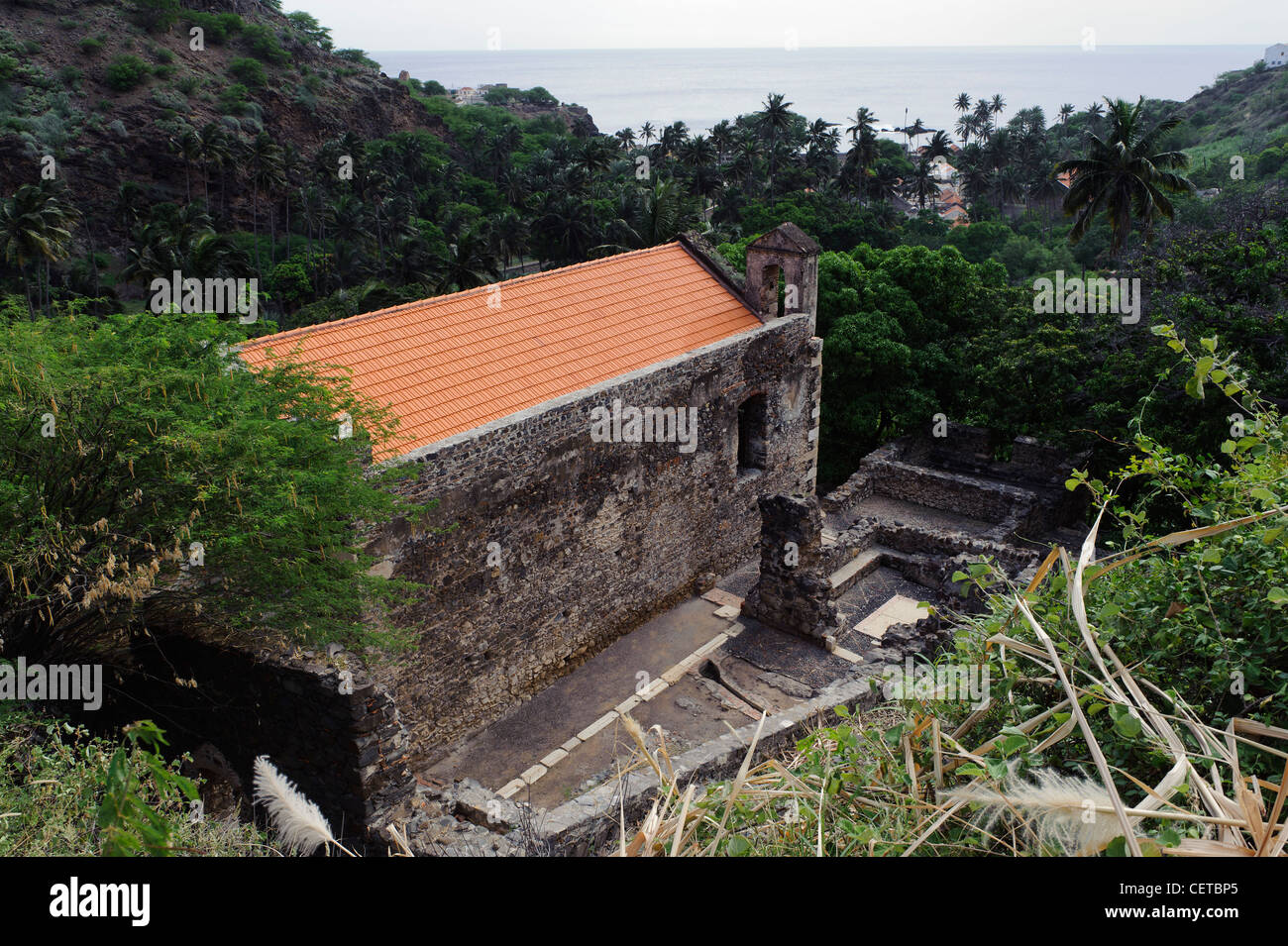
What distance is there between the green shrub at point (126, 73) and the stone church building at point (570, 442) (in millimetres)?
60877

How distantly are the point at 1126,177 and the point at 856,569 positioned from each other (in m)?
17.6

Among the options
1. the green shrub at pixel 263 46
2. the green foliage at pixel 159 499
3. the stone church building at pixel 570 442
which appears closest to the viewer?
the green foliage at pixel 159 499

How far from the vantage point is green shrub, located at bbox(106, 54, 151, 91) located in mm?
63156

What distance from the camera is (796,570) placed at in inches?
598

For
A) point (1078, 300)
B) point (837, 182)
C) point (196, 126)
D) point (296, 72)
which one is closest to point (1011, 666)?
point (1078, 300)

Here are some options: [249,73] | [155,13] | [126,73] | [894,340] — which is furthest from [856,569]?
[155,13]

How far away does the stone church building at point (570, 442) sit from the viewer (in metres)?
11.9

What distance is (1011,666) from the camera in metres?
4.18

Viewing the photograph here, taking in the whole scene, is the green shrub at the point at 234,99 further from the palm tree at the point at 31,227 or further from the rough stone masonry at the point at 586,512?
the rough stone masonry at the point at 586,512

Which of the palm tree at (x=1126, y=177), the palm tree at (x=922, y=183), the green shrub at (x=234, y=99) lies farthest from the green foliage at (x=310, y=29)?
the palm tree at (x=1126, y=177)

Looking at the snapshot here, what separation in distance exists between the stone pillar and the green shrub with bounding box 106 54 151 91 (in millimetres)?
66315

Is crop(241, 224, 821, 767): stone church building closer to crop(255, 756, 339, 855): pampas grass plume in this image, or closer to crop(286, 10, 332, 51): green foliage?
crop(255, 756, 339, 855): pampas grass plume

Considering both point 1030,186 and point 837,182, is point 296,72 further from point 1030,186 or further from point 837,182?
point 1030,186

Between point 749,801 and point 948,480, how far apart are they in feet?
64.8
